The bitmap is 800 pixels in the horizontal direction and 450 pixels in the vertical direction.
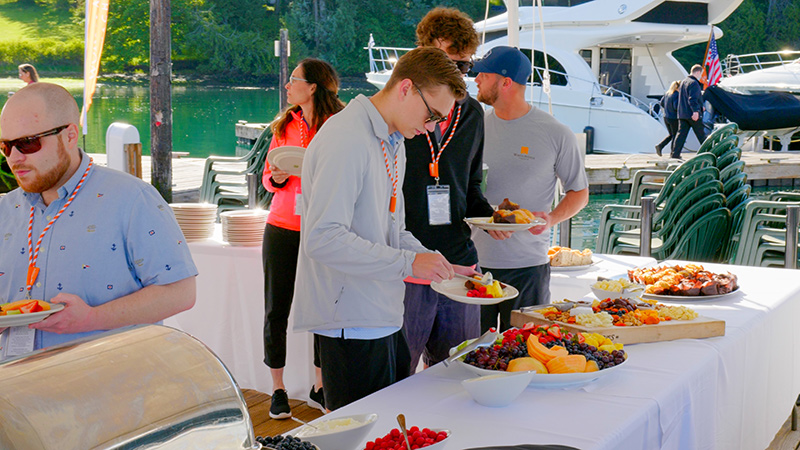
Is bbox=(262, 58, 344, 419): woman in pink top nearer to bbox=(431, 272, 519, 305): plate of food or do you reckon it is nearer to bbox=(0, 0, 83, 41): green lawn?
bbox=(431, 272, 519, 305): plate of food

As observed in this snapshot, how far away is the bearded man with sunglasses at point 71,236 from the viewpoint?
1597 mm

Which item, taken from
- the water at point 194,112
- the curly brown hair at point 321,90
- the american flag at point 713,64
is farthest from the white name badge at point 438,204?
the water at point 194,112

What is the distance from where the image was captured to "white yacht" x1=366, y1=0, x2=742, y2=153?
1752cm

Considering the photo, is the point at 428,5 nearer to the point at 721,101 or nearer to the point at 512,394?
the point at 721,101

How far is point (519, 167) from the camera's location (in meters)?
2.90

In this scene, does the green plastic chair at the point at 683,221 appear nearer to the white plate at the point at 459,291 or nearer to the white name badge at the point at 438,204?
the white name badge at the point at 438,204

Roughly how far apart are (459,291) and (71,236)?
0.97 metres

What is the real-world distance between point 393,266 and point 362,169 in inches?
9.1

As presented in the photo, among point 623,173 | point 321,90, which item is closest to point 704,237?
point 321,90

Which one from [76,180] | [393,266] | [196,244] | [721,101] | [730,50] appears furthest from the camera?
[730,50]

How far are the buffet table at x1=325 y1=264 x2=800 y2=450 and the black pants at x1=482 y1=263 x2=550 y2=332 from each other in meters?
0.51

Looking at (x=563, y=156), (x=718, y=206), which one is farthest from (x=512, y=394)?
(x=718, y=206)

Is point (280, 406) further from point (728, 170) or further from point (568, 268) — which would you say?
point (728, 170)

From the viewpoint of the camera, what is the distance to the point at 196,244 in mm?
3721
